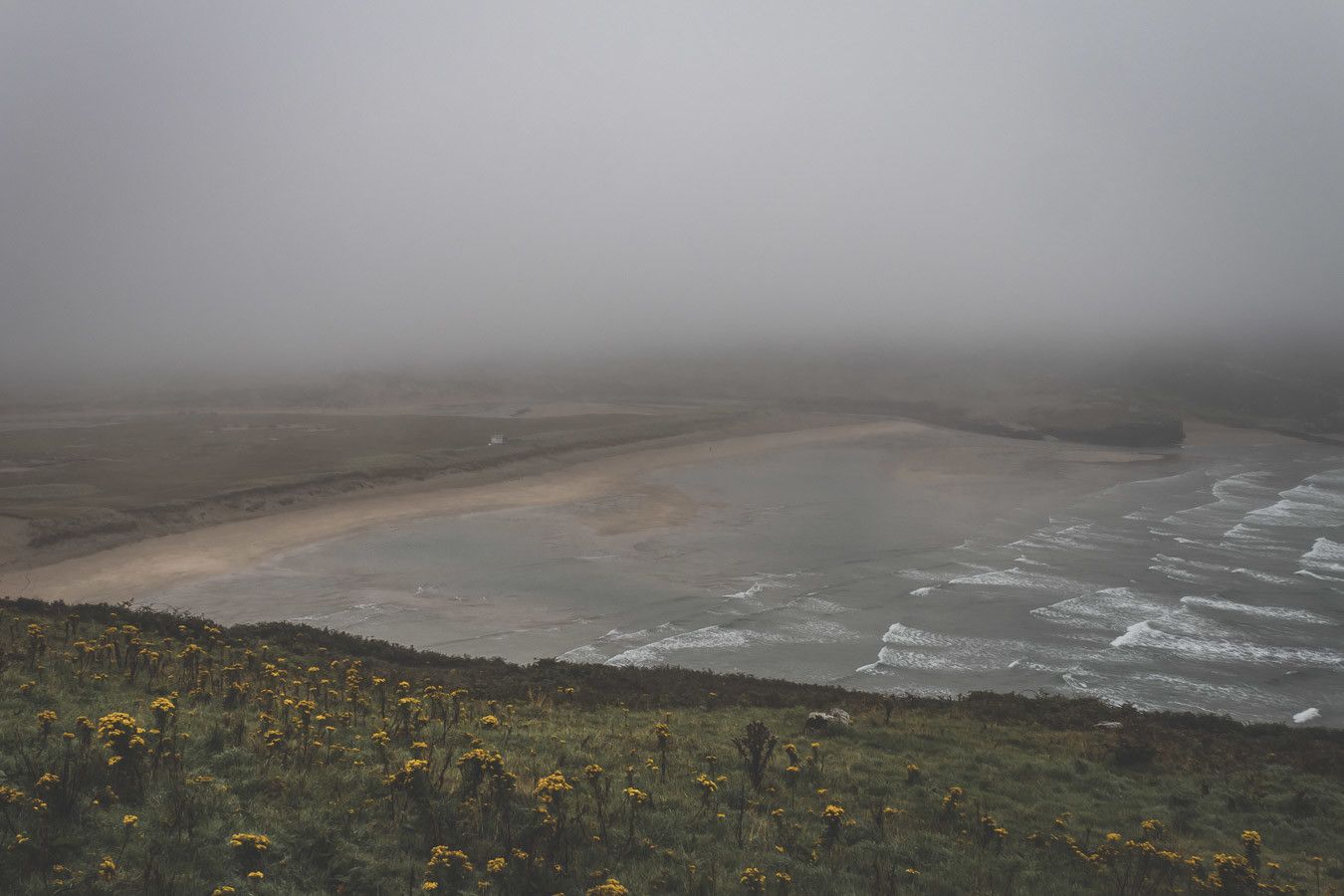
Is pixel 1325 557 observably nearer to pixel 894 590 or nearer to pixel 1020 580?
pixel 1020 580

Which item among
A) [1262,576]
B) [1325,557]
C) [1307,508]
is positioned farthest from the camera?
[1307,508]

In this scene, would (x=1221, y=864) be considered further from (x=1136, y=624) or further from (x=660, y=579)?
(x=660, y=579)

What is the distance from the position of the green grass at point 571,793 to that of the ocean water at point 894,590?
923 centimetres

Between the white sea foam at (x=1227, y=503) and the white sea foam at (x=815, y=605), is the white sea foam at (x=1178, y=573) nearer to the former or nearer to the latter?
the white sea foam at (x=1227, y=503)

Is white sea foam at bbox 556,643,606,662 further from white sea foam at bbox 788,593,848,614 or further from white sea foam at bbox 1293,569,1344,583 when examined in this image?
white sea foam at bbox 1293,569,1344,583

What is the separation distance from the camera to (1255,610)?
3156 centimetres

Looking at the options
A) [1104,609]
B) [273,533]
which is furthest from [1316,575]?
[273,533]

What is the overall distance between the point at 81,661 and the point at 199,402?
280ft

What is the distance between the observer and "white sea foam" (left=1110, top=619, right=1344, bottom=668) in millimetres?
26531

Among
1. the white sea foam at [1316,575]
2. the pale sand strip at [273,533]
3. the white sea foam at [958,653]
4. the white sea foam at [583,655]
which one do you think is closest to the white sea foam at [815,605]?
the white sea foam at [958,653]

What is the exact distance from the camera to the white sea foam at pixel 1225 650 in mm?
26531

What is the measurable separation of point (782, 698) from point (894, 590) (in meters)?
17.1

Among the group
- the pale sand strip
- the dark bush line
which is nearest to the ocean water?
the pale sand strip

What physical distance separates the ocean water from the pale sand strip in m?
2.11
